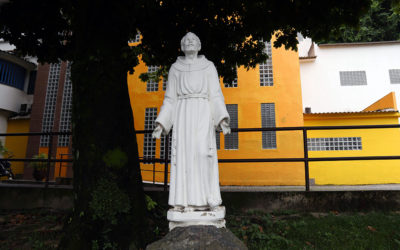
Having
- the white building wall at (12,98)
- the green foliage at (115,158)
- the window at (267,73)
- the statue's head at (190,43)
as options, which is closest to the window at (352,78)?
the window at (267,73)

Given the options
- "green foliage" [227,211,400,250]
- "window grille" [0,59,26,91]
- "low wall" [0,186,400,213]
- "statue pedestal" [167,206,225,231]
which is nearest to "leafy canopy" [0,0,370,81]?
"low wall" [0,186,400,213]

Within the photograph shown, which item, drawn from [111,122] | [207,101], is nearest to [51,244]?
[111,122]

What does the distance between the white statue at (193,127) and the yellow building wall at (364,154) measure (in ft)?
38.0

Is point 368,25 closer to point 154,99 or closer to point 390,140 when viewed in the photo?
point 390,140

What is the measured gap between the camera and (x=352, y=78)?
17.4m

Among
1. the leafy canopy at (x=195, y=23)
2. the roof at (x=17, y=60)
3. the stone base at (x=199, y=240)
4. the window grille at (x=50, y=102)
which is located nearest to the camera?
the stone base at (x=199, y=240)

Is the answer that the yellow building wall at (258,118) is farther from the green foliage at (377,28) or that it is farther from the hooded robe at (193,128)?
the hooded robe at (193,128)

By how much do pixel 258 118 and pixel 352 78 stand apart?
24.7 feet

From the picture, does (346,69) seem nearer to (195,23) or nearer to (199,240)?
(195,23)

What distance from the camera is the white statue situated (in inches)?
122

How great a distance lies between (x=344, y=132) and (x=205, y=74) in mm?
12141

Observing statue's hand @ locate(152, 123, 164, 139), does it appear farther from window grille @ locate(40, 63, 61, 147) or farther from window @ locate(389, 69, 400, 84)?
window @ locate(389, 69, 400, 84)

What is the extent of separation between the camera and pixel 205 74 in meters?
3.38

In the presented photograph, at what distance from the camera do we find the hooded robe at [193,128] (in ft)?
10.2
